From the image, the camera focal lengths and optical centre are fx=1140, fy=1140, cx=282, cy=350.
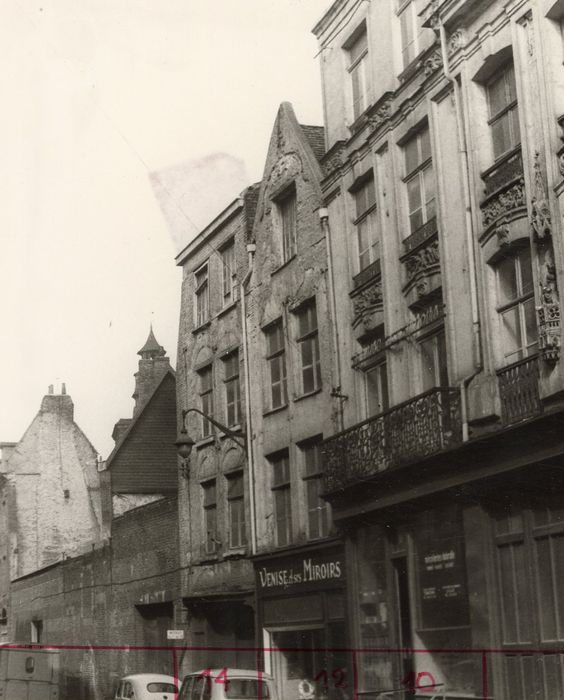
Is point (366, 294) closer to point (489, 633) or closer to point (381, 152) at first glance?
point (381, 152)

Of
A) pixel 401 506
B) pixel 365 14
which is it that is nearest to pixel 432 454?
pixel 401 506

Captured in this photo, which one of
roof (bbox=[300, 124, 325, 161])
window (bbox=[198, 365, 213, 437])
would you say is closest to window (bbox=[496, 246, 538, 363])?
roof (bbox=[300, 124, 325, 161])

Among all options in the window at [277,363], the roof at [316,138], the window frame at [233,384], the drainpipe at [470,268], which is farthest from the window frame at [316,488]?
the roof at [316,138]

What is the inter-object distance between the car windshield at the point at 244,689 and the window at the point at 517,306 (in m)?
7.35

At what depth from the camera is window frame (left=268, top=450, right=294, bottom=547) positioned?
26609 millimetres

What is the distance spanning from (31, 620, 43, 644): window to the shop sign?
23.7 meters

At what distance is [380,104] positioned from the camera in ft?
73.2

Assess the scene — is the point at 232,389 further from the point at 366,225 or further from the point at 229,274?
the point at 366,225

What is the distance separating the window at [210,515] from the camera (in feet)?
101

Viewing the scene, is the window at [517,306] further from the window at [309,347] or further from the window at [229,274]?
the window at [229,274]

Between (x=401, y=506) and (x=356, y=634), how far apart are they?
3528mm

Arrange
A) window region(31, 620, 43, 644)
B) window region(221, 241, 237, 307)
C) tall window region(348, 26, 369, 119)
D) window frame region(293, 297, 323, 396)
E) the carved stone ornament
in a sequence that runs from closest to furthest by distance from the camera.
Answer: the carved stone ornament < tall window region(348, 26, 369, 119) < window frame region(293, 297, 323, 396) < window region(221, 241, 237, 307) < window region(31, 620, 43, 644)

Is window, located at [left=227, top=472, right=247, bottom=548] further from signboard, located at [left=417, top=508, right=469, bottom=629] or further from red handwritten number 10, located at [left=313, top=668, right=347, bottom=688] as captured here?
signboard, located at [left=417, top=508, right=469, bottom=629]

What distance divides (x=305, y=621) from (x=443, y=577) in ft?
20.7
